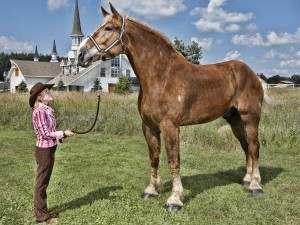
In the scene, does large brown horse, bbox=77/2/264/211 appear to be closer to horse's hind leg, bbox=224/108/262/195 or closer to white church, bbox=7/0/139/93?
horse's hind leg, bbox=224/108/262/195

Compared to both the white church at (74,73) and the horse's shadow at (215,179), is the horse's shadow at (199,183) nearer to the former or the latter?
the horse's shadow at (215,179)

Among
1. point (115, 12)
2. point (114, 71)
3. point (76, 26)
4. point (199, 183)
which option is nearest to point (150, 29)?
point (115, 12)

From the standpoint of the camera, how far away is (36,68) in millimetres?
51656

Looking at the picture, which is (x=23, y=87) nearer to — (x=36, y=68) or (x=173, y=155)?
(x=36, y=68)

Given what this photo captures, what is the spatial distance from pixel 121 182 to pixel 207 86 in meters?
2.31

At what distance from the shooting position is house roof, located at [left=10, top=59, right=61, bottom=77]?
1970 inches

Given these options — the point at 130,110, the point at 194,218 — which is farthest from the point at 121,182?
the point at 130,110

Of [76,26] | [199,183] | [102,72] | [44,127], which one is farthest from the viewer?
[76,26]

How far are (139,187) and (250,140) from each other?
6.33 feet

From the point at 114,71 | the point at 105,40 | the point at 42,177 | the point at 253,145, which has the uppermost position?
the point at 114,71

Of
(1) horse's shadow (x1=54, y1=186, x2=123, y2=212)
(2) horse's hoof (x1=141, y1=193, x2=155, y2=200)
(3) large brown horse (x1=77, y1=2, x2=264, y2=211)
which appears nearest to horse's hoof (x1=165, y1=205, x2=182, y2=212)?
(3) large brown horse (x1=77, y1=2, x2=264, y2=211)

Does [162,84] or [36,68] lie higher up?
[36,68]

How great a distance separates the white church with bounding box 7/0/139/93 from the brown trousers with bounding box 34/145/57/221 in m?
36.7

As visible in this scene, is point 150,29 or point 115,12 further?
point 150,29
